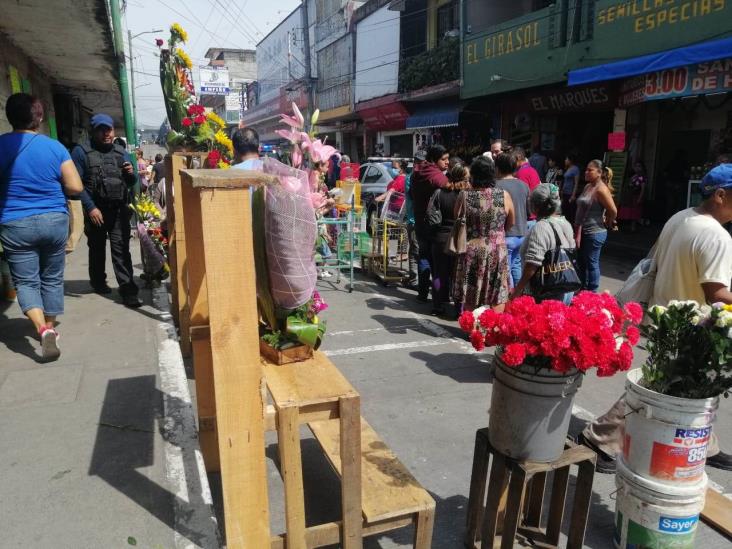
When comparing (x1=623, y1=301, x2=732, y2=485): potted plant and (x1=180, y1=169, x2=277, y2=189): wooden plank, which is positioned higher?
(x1=180, y1=169, x2=277, y2=189): wooden plank

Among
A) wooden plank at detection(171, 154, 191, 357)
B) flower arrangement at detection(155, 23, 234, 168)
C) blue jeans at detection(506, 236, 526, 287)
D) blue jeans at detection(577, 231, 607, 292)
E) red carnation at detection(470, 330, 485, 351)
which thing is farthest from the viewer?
blue jeans at detection(577, 231, 607, 292)

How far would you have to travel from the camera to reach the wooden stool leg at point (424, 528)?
2.27 m

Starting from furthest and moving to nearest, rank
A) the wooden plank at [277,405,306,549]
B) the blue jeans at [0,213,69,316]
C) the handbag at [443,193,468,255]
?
the handbag at [443,193,468,255], the blue jeans at [0,213,69,316], the wooden plank at [277,405,306,549]

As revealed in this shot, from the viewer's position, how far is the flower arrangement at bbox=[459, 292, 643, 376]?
2.13 meters

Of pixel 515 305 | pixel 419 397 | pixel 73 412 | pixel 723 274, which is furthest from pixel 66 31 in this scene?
pixel 723 274

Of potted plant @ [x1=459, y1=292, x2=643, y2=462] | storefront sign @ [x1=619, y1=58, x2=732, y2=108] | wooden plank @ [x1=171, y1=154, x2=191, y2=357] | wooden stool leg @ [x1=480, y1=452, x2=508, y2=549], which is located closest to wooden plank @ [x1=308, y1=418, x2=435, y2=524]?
wooden stool leg @ [x1=480, y1=452, x2=508, y2=549]

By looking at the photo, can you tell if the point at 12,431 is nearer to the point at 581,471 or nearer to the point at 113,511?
the point at 113,511

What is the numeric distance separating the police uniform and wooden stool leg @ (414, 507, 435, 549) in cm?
472

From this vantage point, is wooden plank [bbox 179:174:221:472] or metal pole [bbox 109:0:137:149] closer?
wooden plank [bbox 179:174:221:472]

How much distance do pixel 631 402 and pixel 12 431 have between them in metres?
3.49

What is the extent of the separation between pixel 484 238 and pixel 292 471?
370 centimetres

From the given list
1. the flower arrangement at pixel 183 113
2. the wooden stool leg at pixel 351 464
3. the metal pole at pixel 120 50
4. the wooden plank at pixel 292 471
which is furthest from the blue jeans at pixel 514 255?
the metal pole at pixel 120 50

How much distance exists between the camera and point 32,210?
4.30m

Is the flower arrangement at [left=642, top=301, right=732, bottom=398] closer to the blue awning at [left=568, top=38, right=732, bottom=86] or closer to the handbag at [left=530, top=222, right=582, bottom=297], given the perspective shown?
the handbag at [left=530, top=222, right=582, bottom=297]
